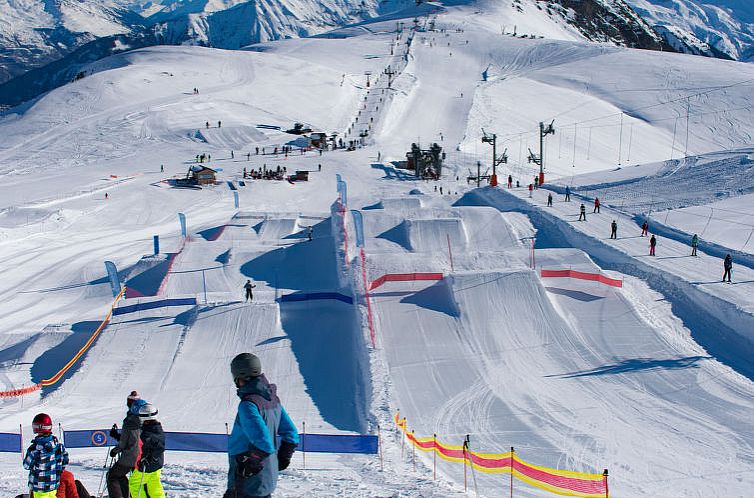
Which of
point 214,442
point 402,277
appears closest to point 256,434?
point 214,442

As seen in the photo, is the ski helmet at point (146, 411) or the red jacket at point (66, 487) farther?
the ski helmet at point (146, 411)

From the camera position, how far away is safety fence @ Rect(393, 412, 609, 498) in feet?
38.9

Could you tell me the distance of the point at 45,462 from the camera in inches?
245

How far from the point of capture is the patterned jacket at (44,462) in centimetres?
620

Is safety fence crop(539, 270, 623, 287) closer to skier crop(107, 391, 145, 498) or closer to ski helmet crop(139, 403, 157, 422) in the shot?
skier crop(107, 391, 145, 498)

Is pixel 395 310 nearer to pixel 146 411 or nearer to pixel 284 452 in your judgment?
pixel 146 411

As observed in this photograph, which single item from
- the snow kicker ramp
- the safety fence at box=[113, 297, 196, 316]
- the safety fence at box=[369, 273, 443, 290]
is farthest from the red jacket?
the safety fence at box=[369, 273, 443, 290]

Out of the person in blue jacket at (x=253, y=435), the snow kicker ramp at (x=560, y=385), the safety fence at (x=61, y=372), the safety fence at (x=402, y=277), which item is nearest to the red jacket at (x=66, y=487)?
the person in blue jacket at (x=253, y=435)

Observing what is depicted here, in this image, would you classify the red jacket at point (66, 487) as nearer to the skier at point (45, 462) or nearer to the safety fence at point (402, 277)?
the skier at point (45, 462)

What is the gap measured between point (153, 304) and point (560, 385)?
12673mm

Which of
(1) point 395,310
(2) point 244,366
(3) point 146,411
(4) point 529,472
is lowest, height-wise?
(1) point 395,310


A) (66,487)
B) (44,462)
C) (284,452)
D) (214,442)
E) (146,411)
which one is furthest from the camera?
(214,442)

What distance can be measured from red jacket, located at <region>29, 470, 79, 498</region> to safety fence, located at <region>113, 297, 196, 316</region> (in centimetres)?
1785

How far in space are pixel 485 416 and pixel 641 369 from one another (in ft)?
16.1
